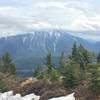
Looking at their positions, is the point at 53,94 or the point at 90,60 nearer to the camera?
the point at 53,94

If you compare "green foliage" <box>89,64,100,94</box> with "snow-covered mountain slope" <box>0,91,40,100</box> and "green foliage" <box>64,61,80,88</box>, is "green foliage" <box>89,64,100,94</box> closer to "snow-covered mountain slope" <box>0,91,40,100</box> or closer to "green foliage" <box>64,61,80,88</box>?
"green foliage" <box>64,61,80,88</box>

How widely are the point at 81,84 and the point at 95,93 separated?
6.67m

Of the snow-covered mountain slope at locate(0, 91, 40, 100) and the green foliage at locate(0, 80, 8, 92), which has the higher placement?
the snow-covered mountain slope at locate(0, 91, 40, 100)

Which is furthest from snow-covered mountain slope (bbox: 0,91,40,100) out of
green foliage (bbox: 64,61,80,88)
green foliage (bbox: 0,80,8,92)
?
green foliage (bbox: 0,80,8,92)

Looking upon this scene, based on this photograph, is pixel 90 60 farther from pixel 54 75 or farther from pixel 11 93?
pixel 11 93

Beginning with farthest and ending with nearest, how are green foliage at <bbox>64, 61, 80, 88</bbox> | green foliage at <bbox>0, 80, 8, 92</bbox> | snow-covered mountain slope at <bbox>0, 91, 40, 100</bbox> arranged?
green foliage at <bbox>0, 80, 8, 92</bbox>
snow-covered mountain slope at <bbox>0, 91, 40, 100</bbox>
green foliage at <bbox>64, 61, 80, 88</bbox>

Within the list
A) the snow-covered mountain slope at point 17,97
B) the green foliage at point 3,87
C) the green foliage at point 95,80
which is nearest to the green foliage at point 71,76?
the snow-covered mountain slope at point 17,97

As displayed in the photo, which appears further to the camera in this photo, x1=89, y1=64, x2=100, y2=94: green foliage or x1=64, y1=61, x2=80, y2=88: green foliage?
x1=64, y1=61, x2=80, y2=88: green foliage

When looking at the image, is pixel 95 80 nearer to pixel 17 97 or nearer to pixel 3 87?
pixel 17 97

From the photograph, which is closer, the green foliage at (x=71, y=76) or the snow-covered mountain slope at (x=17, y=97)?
the green foliage at (x=71, y=76)

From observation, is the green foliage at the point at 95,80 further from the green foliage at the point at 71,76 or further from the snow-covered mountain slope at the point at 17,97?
the snow-covered mountain slope at the point at 17,97

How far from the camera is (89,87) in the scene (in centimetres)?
5506

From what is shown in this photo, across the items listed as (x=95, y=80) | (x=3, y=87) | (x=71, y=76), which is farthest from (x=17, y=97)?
(x=95, y=80)

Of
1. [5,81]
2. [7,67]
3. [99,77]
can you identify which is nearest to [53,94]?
[99,77]
